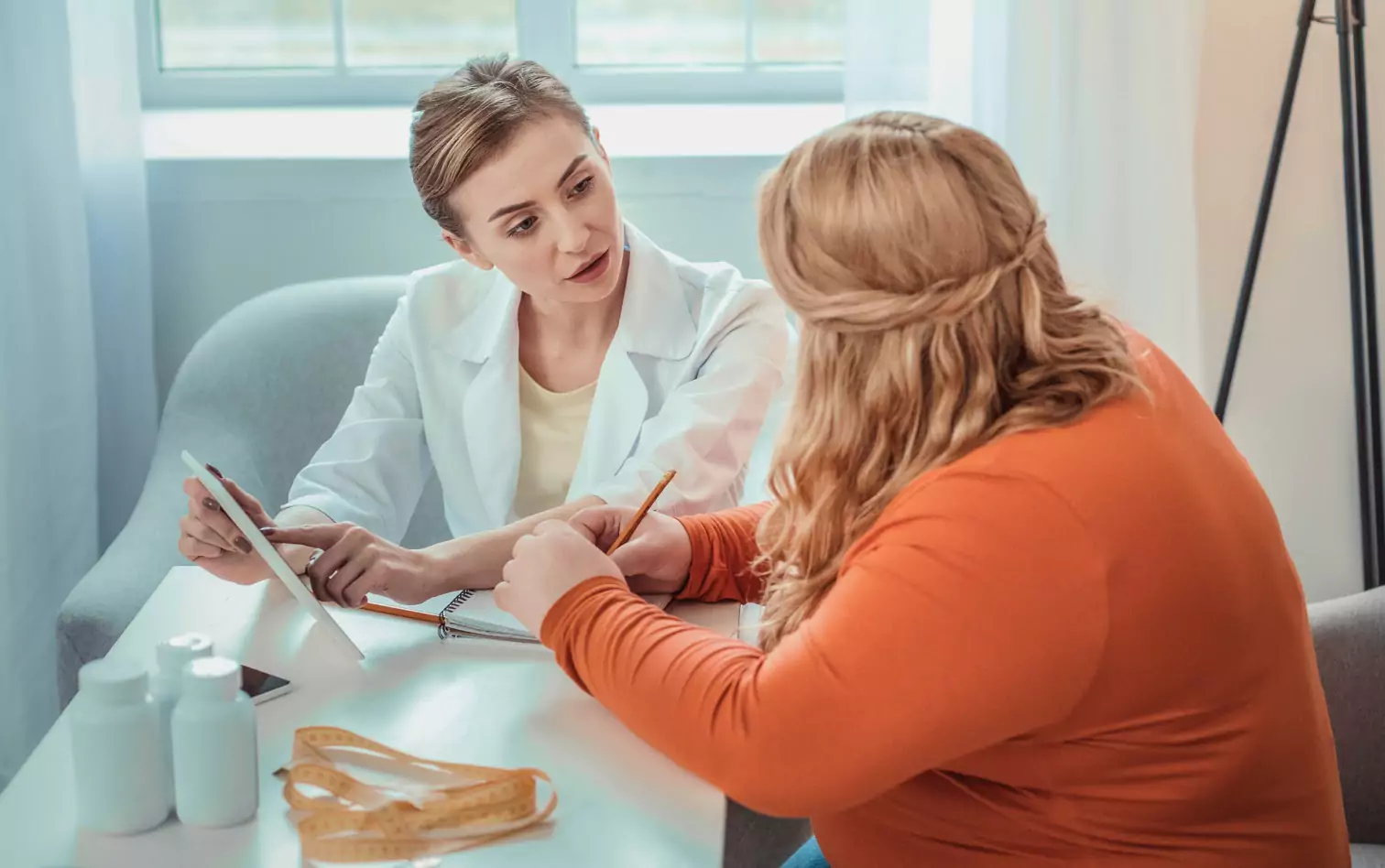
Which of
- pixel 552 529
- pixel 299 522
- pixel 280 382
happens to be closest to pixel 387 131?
pixel 280 382

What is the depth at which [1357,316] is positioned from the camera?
6.84 ft

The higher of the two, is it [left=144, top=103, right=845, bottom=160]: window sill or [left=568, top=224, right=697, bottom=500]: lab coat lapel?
[left=144, top=103, right=845, bottom=160]: window sill

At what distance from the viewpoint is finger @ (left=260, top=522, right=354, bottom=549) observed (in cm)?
131

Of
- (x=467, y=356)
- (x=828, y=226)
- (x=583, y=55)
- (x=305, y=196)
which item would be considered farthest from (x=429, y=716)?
(x=583, y=55)

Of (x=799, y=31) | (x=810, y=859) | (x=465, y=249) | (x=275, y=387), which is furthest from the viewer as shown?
(x=799, y=31)

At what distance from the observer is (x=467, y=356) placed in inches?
69.7

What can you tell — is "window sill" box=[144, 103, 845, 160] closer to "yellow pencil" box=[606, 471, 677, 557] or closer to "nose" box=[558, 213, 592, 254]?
"nose" box=[558, 213, 592, 254]

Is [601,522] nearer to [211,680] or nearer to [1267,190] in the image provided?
[211,680]

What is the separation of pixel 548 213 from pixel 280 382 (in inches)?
26.5

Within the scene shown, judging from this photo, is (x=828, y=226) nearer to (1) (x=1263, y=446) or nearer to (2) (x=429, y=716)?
(2) (x=429, y=716)

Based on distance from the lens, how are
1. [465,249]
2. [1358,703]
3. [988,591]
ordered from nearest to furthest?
[988,591] → [1358,703] → [465,249]

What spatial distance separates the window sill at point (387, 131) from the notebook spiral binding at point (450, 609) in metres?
1.15

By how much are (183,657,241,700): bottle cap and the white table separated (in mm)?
107

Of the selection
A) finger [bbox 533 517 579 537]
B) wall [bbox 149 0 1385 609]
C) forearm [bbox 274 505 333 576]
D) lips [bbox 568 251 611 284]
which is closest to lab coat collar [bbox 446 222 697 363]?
lips [bbox 568 251 611 284]
